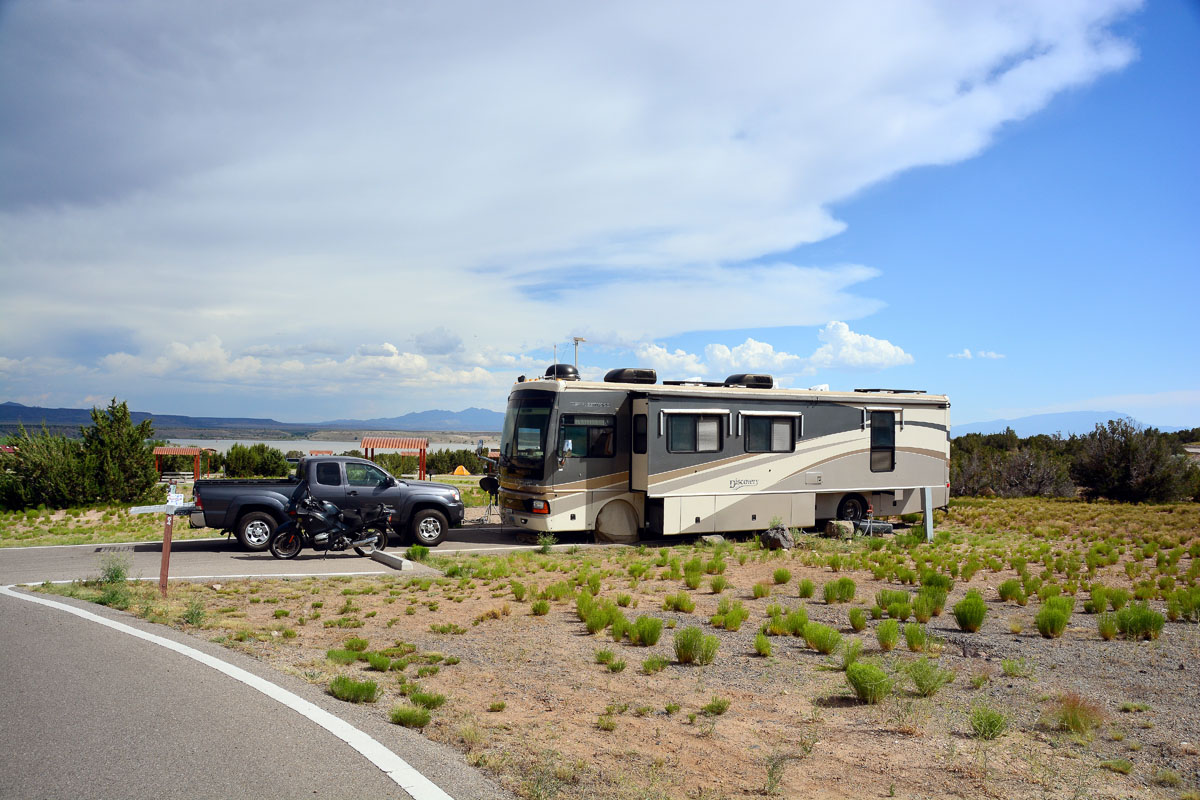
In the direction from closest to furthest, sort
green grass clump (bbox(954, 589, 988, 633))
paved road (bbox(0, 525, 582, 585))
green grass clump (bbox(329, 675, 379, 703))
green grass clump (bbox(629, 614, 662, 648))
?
green grass clump (bbox(329, 675, 379, 703))
green grass clump (bbox(629, 614, 662, 648))
green grass clump (bbox(954, 589, 988, 633))
paved road (bbox(0, 525, 582, 585))

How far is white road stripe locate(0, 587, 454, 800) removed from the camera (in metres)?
4.37

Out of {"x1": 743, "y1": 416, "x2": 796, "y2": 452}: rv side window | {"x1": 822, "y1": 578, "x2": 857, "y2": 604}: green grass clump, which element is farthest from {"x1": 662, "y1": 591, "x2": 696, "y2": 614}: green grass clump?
{"x1": 743, "y1": 416, "x2": 796, "y2": 452}: rv side window

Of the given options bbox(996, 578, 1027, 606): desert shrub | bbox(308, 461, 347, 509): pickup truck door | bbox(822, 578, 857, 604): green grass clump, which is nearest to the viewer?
bbox(822, 578, 857, 604): green grass clump

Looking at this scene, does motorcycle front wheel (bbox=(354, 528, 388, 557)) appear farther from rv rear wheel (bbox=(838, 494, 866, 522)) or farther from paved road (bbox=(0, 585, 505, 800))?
rv rear wheel (bbox=(838, 494, 866, 522))

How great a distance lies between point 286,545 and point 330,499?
1470 mm

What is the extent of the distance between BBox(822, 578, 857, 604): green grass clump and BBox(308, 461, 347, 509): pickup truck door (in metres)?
9.34

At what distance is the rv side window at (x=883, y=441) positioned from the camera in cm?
1931

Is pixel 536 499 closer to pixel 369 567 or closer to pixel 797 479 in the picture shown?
pixel 369 567

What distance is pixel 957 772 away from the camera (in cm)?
484

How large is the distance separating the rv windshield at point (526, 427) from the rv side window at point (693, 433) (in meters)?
2.62

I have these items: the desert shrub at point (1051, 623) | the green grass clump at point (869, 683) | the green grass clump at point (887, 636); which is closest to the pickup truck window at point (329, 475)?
the green grass clump at point (887, 636)

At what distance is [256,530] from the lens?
15.1 metres

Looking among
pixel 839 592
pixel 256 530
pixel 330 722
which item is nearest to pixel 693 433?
pixel 839 592

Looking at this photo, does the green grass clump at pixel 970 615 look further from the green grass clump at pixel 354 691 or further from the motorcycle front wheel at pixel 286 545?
the motorcycle front wheel at pixel 286 545
